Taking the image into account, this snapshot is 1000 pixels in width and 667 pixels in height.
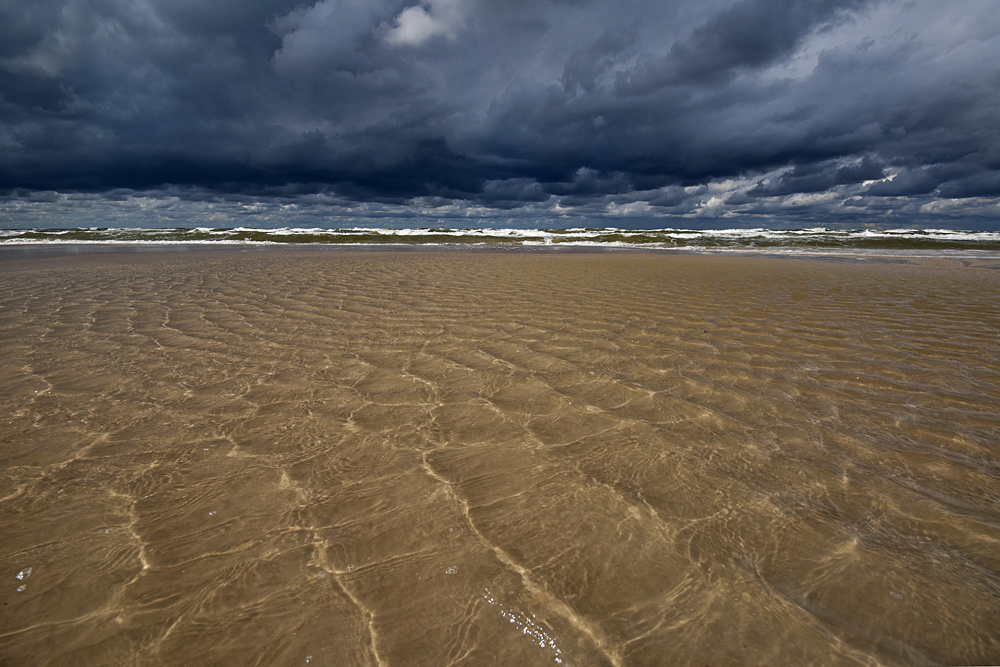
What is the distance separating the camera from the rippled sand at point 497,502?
1.90 meters

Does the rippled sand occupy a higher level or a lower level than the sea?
higher

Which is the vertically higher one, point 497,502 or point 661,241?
point 497,502

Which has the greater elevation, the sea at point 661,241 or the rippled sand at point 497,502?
the rippled sand at point 497,502

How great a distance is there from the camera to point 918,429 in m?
3.62

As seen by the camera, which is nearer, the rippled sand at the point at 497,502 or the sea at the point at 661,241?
the rippled sand at the point at 497,502

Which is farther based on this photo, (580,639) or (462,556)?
(462,556)

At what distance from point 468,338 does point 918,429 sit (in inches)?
184

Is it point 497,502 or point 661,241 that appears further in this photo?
point 661,241

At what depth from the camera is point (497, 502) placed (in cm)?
272

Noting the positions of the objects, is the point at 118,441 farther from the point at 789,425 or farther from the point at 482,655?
the point at 789,425

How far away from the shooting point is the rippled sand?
1.90 m

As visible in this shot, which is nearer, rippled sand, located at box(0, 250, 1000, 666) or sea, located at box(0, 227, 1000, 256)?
rippled sand, located at box(0, 250, 1000, 666)

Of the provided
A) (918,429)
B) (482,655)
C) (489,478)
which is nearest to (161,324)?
(489,478)

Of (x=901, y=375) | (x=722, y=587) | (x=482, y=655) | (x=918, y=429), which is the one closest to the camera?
(x=482, y=655)
